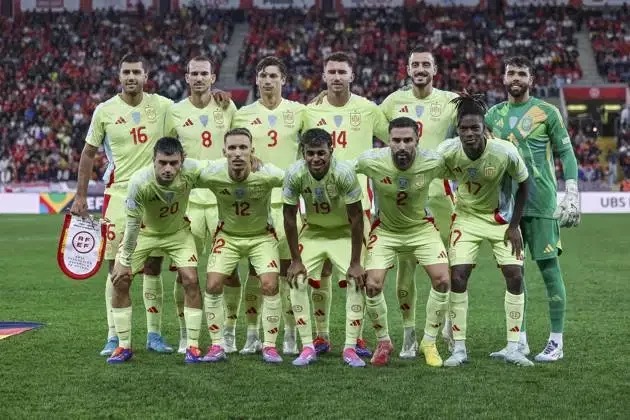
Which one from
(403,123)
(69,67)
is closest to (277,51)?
(69,67)

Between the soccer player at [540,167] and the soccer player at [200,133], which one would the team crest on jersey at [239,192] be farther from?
the soccer player at [540,167]

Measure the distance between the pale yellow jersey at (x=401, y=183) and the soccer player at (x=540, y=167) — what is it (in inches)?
29.6

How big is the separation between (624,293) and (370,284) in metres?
5.06

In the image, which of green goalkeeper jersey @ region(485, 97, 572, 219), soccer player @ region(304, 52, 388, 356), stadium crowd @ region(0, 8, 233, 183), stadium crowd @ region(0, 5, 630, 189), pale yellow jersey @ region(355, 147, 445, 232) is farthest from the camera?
stadium crowd @ region(0, 5, 630, 189)

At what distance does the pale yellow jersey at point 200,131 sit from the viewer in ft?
24.9

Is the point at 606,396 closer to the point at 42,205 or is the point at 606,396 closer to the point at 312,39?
the point at 42,205

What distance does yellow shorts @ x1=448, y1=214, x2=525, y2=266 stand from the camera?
6.77 m

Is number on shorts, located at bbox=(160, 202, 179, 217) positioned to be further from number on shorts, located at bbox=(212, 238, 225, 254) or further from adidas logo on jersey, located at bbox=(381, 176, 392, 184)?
adidas logo on jersey, located at bbox=(381, 176, 392, 184)

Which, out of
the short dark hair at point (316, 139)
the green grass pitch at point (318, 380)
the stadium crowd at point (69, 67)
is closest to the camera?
the green grass pitch at point (318, 380)

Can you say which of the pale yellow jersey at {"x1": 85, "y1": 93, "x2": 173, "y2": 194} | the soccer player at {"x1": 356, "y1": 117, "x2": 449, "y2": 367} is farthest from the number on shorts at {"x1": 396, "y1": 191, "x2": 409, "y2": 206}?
the pale yellow jersey at {"x1": 85, "y1": 93, "x2": 173, "y2": 194}

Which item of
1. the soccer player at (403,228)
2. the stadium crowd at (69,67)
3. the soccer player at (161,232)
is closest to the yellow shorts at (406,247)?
the soccer player at (403,228)

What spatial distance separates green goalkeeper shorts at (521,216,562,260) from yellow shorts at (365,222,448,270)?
73 cm

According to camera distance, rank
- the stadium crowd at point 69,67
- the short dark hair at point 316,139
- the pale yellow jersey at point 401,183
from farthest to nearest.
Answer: the stadium crowd at point 69,67, the pale yellow jersey at point 401,183, the short dark hair at point 316,139

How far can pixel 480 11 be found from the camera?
4034 cm
